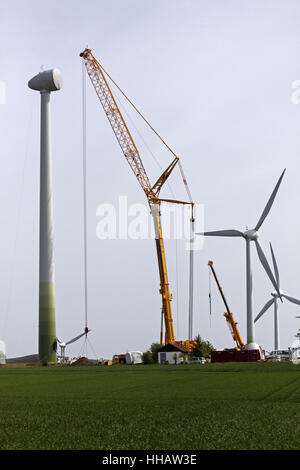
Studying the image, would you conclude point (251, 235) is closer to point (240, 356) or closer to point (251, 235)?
Result: point (251, 235)

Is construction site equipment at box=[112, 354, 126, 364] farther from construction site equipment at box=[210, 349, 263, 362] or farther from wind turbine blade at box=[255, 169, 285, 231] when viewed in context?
wind turbine blade at box=[255, 169, 285, 231]

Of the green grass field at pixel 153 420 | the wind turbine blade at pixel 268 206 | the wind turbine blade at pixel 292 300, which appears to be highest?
the wind turbine blade at pixel 268 206

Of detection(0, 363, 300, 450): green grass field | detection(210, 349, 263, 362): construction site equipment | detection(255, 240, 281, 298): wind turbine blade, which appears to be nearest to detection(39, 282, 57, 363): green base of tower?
detection(210, 349, 263, 362): construction site equipment

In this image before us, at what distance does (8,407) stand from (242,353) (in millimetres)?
101993

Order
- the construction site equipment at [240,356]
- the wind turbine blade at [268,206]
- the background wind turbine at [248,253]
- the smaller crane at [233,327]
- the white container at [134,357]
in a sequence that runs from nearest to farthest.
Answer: the wind turbine blade at [268,206] → the background wind turbine at [248,253] → the construction site equipment at [240,356] → the white container at [134,357] → the smaller crane at [233,327]

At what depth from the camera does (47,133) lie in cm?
12775

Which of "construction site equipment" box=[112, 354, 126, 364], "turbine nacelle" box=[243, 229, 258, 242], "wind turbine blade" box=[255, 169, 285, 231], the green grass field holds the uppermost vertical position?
"wind turbine blade" box=[255, 169, 285, 231]

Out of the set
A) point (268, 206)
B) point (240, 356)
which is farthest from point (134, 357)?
point (268, 206)

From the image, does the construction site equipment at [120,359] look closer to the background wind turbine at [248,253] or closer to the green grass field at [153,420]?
the background wind turbine at [248,253]

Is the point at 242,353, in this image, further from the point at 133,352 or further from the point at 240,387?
the point at 240,387

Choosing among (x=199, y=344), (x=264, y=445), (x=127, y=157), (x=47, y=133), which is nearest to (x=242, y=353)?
(x=199, y=344)

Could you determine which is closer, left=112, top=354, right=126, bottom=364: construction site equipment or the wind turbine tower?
the wind turbine tower

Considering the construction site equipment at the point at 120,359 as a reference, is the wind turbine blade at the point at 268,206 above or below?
above

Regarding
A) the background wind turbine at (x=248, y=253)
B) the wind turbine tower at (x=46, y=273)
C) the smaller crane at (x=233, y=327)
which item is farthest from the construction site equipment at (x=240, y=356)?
the smaller crane at (x=233, y=327)
